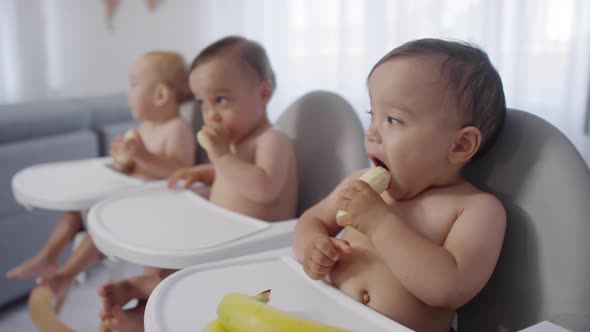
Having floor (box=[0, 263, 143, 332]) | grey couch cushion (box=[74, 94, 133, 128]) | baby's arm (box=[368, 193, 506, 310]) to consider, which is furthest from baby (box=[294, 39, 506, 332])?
grey couch cushion (box=[74, 94, 133, 128])

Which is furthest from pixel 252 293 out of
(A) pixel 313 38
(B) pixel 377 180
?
(A) pixel 313 38

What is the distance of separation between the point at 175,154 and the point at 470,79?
949mm

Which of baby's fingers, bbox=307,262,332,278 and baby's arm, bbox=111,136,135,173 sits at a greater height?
baby's fingers, bbox=307,262,332,278

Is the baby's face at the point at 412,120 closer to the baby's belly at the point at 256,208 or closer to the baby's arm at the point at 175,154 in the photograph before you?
the baby's belly at the point at 256,208

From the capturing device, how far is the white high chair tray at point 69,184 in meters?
1.15

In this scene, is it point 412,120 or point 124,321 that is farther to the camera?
point 124,321

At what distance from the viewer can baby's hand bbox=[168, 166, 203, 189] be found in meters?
1.24

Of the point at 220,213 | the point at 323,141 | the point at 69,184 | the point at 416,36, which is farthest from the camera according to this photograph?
the point at 416,36

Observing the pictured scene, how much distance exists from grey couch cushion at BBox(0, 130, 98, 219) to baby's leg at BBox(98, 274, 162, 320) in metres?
0.85

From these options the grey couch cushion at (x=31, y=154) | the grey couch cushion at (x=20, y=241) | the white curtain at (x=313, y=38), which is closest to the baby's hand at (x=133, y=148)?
the grey couch cushion at (x=31, y=154)

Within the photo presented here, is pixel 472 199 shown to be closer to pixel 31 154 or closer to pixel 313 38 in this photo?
pixel 31 154

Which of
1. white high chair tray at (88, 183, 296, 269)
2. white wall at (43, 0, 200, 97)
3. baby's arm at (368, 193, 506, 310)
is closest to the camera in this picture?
baby's arm at (368, 193, 506, 310)

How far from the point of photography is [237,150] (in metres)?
1.21

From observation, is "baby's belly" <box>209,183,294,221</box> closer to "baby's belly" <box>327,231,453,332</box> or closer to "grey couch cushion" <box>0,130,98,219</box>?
"baby's belly" <box>327,231,453,332</box>
